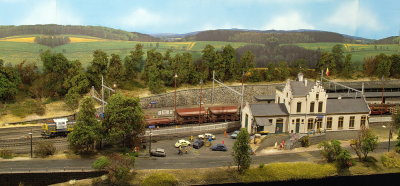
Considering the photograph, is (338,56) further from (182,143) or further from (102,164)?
(102,164)

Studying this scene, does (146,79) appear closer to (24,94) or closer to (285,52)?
(24,94)

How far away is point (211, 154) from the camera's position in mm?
43969

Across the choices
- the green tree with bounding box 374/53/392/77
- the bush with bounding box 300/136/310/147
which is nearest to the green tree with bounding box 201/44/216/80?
the bush with bounding box 300/136/310/147

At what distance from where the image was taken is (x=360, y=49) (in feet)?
267

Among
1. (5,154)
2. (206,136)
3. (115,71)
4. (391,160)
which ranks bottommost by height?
(391,160)

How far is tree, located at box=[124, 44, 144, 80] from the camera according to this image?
62.9 meters

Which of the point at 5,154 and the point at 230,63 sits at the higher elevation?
the point at 230,63

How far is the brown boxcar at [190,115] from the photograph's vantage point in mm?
52312

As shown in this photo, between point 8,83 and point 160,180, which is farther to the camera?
point 8,83

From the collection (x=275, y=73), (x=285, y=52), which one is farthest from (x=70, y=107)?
(x=285, y=52)

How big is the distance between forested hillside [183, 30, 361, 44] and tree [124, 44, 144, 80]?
1246 cm

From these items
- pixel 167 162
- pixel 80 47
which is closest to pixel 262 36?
pixel 80 47

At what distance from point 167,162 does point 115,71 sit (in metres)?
22.7

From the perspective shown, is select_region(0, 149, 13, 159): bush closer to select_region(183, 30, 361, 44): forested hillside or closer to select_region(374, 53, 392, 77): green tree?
select_region(183, 30, 361, 44): forested hillside
